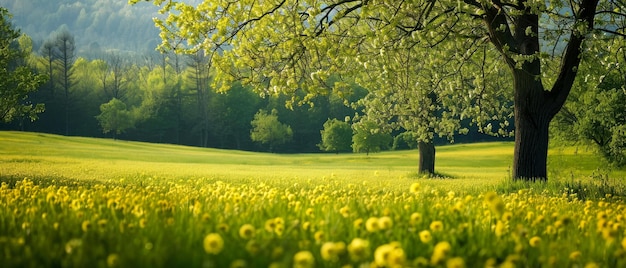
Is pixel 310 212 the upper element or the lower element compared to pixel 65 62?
lower

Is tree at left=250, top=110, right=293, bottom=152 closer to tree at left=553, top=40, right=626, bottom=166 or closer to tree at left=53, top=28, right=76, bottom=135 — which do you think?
tree at left=53, top=28, right=76, bottom=135

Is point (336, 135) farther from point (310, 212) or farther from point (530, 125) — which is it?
point (310, 212)

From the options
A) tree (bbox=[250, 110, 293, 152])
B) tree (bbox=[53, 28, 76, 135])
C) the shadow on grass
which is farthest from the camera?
tree (bbox=[250, 110, 293, 152])

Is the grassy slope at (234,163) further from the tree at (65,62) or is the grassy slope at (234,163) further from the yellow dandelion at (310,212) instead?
the tree at (65,62)

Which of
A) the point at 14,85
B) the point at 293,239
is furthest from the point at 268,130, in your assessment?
the point at 293,239

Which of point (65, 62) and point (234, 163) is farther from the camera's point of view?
point (65, 62)

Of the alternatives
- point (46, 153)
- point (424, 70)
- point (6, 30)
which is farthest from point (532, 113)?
point (46, 153)

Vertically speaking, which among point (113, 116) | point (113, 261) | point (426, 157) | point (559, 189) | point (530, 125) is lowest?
point (559, 189)

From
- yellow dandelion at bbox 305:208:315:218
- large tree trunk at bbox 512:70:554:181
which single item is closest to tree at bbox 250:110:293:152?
large tree trunk at bbox 512:70:554:181

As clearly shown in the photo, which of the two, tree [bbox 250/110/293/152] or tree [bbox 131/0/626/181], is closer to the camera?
tree [bbox 131/0/626/181]

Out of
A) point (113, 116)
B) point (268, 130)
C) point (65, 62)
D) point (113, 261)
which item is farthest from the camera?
point (268, 130)

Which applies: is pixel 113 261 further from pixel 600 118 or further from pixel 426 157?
pixel 600 118

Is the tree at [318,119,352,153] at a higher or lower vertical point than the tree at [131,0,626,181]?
lower

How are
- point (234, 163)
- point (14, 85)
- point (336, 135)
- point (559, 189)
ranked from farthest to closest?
point (336, 135), point (234, 163), point (14, 85), point (559, 189)
